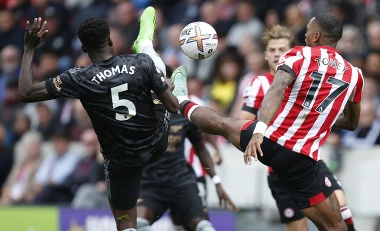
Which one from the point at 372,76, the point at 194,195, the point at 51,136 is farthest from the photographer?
the point at 51,136

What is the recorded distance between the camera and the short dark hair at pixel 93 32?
7.70 meters

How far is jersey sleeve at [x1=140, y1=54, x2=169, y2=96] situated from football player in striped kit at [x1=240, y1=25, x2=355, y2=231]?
188cm

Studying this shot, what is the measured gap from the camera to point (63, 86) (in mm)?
7785

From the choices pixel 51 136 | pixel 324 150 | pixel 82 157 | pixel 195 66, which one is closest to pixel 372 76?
pixel 324 150

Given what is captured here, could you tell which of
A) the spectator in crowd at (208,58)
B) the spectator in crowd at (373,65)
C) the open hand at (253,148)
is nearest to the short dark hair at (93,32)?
the open hand at (253,148)

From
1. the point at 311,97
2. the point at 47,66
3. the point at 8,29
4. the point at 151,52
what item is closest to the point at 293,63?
the point at 311,97

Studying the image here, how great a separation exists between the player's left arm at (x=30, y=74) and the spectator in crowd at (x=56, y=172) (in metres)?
7.15

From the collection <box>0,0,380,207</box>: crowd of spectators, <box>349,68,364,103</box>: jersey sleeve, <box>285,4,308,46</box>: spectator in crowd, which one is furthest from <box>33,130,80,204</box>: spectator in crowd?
<box>349,68,364,103</box>: jersey sleeve

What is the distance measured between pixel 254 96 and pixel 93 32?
8.20 ft

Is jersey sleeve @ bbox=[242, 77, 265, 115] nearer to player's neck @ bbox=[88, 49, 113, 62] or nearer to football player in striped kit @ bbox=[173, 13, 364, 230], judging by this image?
football player in striped kit @ bbox=[173, 13, 364, 230]

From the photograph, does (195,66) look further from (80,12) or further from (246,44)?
(80,12)

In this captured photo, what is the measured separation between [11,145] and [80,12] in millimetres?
3857

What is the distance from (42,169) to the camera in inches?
603

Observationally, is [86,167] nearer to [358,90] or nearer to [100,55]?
[100,55]
